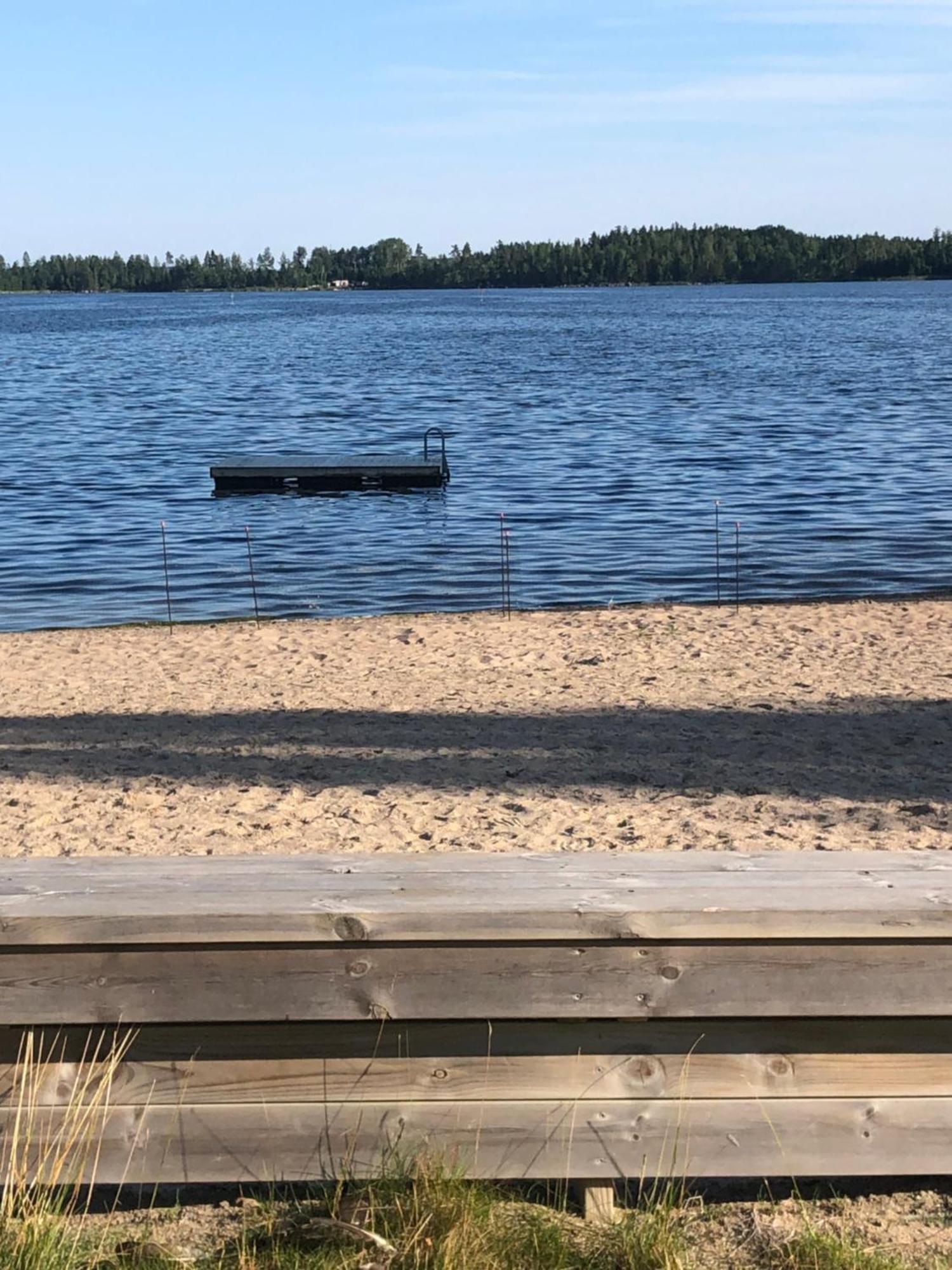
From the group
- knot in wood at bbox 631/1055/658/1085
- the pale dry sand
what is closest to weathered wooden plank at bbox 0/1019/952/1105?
knot in wood at bbox 631/1055/658/1085

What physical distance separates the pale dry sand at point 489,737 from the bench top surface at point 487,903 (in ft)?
10.3

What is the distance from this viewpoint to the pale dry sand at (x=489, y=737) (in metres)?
6.66

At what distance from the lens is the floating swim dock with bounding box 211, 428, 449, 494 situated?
88.9 feet

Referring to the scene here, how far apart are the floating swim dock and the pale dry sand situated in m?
14.5

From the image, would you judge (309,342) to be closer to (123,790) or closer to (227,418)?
(227,418)

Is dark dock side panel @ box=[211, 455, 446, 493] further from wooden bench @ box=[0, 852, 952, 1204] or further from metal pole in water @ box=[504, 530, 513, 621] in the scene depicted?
wooden bench @ box=[0, 852, 952, 1204]

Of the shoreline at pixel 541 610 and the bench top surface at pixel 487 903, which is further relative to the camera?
the shoreline at pixel 541 610

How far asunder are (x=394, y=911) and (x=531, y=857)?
0.47m

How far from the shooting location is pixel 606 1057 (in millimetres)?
2990

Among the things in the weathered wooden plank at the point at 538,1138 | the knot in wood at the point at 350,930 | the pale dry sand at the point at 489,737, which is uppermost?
the knot in wood at the point at 350,930

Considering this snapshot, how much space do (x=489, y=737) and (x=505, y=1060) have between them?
5437 mm

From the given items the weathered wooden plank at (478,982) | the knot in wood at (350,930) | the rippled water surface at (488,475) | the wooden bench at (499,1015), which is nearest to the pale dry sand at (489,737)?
the wooden bench at (499,1015)

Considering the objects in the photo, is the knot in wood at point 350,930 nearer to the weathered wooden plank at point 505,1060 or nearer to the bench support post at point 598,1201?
the weathered wooden plank at point 505,1060

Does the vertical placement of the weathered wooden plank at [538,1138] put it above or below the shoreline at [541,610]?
above
